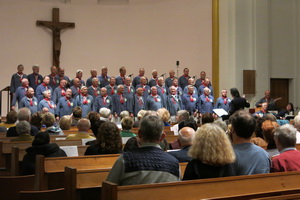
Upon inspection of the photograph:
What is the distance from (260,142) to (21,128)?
3069 mm

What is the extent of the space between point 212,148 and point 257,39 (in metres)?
13.8

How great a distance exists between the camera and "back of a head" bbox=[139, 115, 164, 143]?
337 centimetres

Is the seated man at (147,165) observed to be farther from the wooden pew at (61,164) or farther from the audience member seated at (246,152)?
the wooden pew at (61,164)

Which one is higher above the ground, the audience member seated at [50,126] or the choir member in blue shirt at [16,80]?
the choir member in blue shirt at [16,80]

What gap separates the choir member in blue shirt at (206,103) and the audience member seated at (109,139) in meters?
9.92

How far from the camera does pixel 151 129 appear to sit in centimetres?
339

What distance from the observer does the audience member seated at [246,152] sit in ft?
11.7

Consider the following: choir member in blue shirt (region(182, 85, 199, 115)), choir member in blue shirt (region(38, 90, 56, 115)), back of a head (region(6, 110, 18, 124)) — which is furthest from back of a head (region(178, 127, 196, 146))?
choir member in blue shirt (region(182, 85, 199, 115))

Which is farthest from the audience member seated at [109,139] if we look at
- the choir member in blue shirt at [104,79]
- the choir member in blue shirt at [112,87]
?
the choir member in blue shirt at [104,79]

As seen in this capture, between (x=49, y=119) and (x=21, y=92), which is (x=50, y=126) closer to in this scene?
(x=49, y=119)

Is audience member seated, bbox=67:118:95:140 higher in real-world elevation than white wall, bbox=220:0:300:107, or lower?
lower

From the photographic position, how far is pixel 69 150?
5.26 meters

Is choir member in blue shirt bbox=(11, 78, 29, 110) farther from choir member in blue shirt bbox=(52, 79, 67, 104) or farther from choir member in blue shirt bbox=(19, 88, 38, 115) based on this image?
choir member in blue shirt bbox=(52, 79, 67, 104)

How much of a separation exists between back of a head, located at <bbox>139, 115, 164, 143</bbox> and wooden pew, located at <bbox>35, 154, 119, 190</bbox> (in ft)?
3.18
